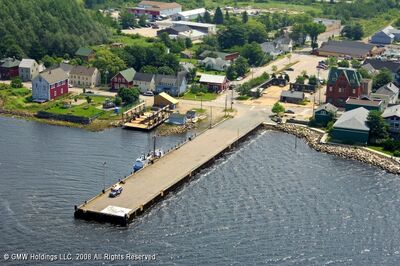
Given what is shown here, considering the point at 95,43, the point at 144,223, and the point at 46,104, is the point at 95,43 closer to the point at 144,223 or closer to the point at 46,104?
the point at 46,104

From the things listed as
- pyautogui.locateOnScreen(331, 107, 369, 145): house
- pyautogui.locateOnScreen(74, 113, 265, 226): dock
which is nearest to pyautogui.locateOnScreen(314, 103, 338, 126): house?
pyautogui.locateOnScreen(331, 107, 369, 145): house

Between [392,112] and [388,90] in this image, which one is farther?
[388,90]

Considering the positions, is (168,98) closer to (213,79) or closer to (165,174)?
(213,79)

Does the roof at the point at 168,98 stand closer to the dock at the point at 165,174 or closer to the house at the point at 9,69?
the dock at the point at 165,174

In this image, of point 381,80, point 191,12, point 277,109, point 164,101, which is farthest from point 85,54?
point 191,12

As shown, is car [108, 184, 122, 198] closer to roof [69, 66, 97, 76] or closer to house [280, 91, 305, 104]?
house [280, 91, 305, 104]
